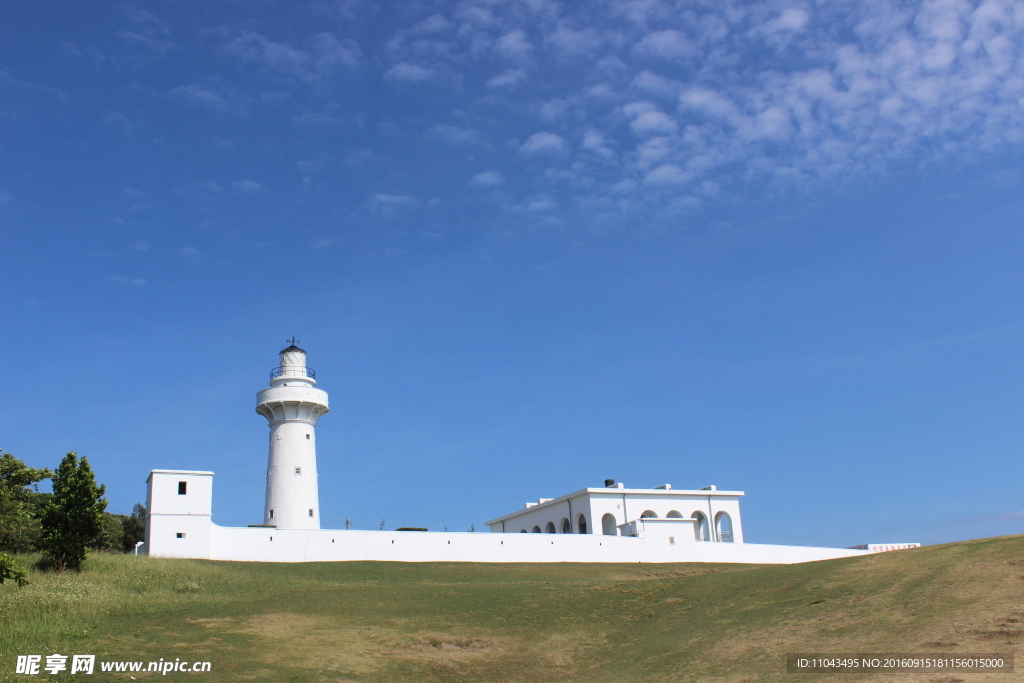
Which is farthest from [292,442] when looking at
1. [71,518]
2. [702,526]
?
[702,526]

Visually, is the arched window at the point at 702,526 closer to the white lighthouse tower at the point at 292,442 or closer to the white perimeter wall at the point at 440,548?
the white perimeter wall at the point at 440,548

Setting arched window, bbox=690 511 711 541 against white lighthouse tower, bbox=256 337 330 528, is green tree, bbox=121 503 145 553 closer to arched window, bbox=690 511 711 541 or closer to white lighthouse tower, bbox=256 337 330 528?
white lighthouse tower, bbox=256 337 330 528

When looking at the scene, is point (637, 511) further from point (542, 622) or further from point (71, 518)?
point (71, 518)

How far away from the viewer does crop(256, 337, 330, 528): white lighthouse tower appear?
4350cm

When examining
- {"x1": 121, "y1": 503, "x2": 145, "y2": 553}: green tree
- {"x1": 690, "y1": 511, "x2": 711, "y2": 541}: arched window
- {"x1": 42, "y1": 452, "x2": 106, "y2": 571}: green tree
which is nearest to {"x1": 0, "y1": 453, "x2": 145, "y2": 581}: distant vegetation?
{"x1": 42, "y1": 452, "x2": 106, "y2": 571}: green tree

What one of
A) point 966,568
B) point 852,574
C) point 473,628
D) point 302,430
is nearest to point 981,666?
point 966,568

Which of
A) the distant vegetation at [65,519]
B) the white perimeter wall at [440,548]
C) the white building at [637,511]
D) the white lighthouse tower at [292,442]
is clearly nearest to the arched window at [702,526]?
the white building at [637,511]

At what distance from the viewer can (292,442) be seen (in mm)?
44656

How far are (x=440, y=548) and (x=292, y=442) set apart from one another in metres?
10.6

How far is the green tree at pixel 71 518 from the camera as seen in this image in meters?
28.2

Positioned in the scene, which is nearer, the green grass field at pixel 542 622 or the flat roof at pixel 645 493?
the green grass field at pixel 542 622

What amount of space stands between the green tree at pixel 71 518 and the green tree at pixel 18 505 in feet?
15.7

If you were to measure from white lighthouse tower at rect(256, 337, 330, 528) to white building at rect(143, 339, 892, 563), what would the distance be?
0.06 m

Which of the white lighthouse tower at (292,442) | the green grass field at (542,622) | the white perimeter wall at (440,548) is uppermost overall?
the white lighthouse tower at (292,442)
